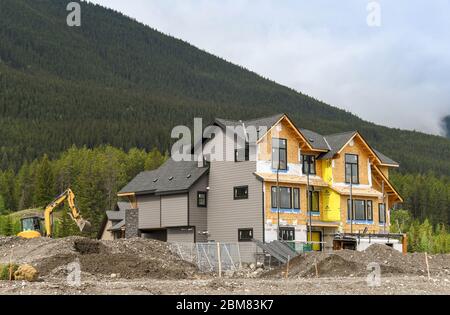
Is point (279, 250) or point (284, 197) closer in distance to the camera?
point (279, 250)

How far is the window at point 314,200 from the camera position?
56812mm

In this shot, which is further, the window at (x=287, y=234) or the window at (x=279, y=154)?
the window at (x=279, y=154)

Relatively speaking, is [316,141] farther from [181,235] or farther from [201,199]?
[181,235]

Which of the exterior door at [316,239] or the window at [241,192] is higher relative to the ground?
the window at [241,192]

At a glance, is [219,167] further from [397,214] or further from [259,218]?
[397,214]

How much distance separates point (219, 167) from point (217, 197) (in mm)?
2010

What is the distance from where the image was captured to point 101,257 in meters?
41.4

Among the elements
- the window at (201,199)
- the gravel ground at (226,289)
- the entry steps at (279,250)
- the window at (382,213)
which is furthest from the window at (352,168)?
the gravel ground at (226,289)

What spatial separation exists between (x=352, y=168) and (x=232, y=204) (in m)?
9.88

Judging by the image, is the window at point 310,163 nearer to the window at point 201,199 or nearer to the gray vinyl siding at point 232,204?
the gray vinyl siding at point 232,204

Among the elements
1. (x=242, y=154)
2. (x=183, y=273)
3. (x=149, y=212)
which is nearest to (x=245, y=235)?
(x=242, y=154)

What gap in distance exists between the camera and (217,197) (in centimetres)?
5556

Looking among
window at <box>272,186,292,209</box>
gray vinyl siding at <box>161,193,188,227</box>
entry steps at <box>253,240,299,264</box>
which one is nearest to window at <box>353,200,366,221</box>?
window at <box>272,186,292,209</box>
